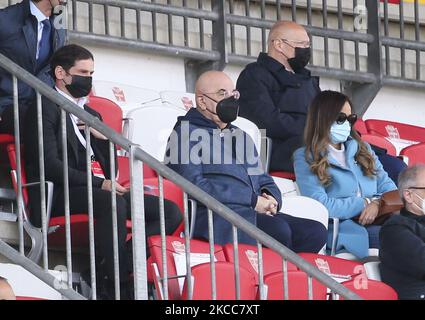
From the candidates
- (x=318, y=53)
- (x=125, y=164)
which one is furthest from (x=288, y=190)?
(x=318, y=53)

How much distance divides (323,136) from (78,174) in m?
2.11

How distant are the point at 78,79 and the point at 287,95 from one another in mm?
1980

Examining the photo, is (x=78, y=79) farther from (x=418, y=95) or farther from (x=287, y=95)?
(x=418, y=95)

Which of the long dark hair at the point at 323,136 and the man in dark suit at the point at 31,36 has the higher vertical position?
the man in dark suit at the point at 31,36

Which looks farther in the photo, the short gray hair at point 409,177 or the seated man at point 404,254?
the short gray hair at point 409,177

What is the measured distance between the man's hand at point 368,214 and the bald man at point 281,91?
69cm

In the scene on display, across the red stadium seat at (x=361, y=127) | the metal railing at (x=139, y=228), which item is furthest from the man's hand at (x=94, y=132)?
the red stadium seat at (x=361, y=127)

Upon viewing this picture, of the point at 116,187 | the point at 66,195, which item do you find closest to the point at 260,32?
the point at 116,187

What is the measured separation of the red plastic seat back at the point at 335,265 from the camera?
9492 mm

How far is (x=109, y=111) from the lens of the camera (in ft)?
33.8

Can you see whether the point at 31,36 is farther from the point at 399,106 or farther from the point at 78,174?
the point at 399,106

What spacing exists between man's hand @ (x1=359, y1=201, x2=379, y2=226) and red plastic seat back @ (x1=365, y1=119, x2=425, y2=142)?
5.58 ft

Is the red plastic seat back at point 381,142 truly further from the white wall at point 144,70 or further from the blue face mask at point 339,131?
the white wall at point 144,70

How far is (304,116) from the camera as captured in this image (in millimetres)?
11000
